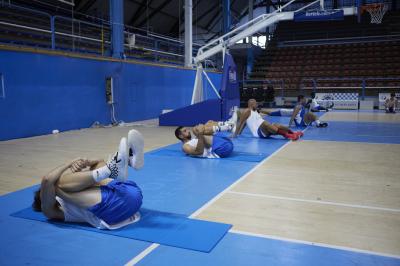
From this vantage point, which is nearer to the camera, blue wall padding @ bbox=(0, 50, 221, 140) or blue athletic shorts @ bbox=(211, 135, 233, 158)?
blue athletic shorts @ bbox=(211, 135, 233, 158)

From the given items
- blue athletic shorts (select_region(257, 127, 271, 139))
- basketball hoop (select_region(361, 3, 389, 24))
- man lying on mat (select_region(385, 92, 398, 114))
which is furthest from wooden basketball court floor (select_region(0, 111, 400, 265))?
man lying on mat (select_region(385, 92, 398, 114))

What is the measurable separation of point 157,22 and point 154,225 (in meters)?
21.3

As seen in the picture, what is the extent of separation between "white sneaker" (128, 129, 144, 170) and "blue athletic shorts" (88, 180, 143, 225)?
23 centimetres

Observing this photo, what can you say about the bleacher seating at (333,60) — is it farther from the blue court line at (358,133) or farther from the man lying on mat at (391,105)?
the blue court line at (358,133)

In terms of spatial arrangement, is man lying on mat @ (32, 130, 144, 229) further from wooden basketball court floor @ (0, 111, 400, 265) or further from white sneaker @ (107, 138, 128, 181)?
wooden basketball court floor @ (0, 111, 400, 265)

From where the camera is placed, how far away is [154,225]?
314cm

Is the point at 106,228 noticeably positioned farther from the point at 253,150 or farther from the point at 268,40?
the point at 268,40

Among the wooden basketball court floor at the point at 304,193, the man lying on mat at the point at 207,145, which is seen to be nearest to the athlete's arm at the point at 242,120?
the wooden basketball court floor at the point at 304,193

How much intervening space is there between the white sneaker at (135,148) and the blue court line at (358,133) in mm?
5946

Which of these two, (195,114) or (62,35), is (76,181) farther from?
(62,35)

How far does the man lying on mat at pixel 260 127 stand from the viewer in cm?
806

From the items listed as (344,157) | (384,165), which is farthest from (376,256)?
(344,157)

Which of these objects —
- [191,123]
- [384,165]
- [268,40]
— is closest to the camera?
[384,165]

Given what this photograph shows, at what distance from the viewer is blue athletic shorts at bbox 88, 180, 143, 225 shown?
299 centimetres
